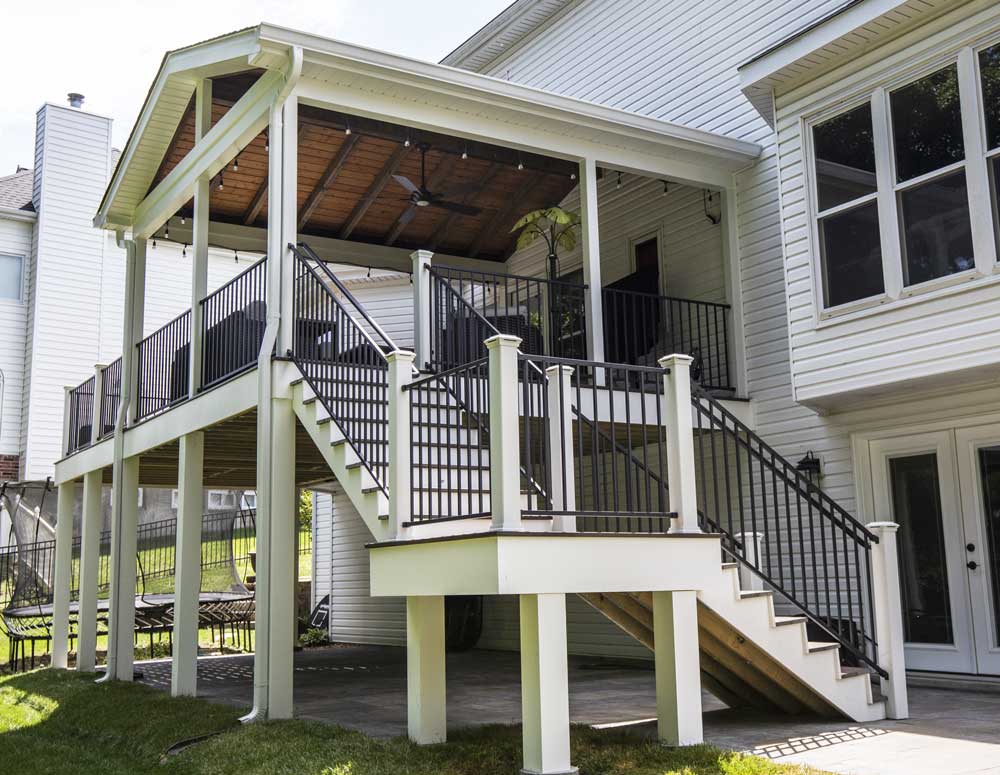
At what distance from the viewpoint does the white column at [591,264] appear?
32.7 feet

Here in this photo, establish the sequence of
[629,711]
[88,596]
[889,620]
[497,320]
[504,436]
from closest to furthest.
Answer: [504,436] < [889,620] < [629,711] < [497,320] < [88,596]

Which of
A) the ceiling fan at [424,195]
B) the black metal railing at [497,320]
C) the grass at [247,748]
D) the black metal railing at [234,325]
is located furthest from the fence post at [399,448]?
the ceiling fan at [424,195]

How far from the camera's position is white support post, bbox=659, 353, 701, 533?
6438 mm

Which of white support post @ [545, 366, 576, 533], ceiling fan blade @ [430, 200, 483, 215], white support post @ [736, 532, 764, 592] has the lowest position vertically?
white support post @ [736, 532, 764, 592]

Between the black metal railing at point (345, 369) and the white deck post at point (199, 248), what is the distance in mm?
1894

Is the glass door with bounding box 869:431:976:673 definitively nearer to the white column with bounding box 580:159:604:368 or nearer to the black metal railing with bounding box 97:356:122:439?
the white column with bounding box 580:159:604:368

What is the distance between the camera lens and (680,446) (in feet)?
21.1

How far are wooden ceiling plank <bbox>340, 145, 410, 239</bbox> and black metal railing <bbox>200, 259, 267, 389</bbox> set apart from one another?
2626mm

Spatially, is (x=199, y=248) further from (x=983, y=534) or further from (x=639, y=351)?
(x=983, y=534)

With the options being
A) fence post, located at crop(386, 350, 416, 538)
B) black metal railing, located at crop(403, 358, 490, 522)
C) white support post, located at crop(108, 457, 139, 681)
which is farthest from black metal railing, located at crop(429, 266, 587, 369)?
white support post, located at crop(108, 457, 139, 681)

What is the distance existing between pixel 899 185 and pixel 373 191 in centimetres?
655

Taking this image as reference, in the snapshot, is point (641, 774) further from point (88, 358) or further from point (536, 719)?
point (88, 358)

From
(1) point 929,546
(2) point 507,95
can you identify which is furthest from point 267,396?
(1) point 929,546

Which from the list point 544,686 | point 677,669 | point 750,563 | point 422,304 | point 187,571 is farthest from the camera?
point 187,571
